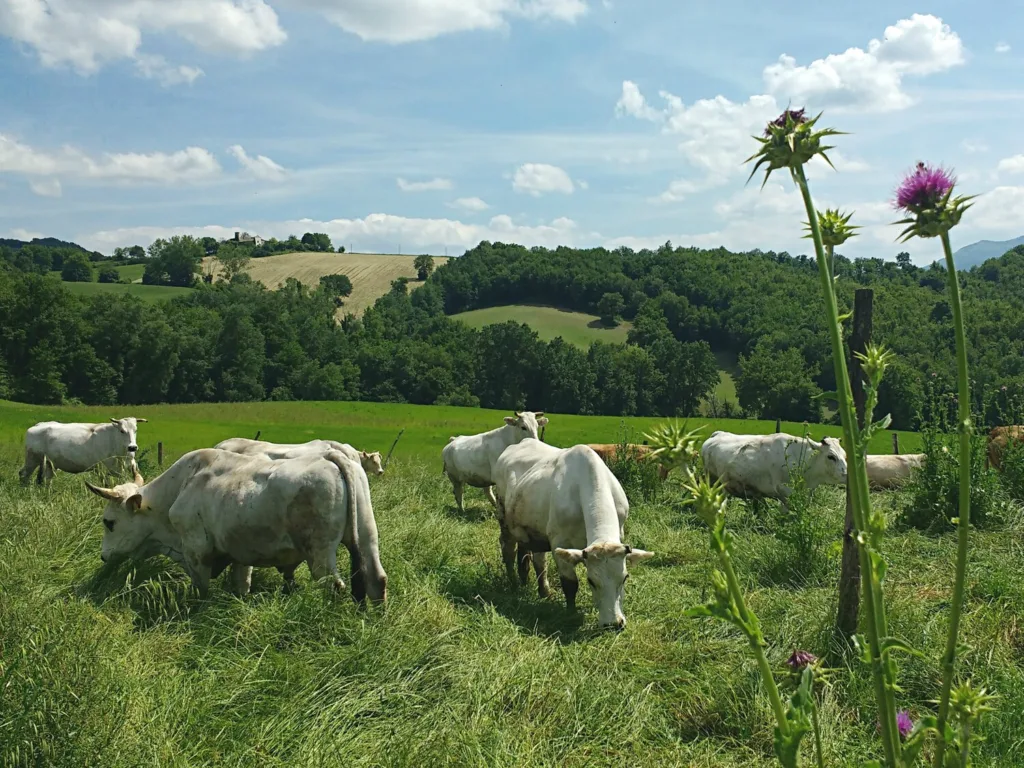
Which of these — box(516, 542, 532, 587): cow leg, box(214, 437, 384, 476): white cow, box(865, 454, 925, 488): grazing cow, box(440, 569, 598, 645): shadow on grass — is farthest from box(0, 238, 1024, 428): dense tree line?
box(214, 437, 384, 476): white cow

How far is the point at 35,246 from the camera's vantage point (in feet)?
430

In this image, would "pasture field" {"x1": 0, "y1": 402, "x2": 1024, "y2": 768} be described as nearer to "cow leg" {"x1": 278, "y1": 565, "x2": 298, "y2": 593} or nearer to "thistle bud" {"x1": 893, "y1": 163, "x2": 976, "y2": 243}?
"cow leg" {"x1": 278, "y1": 565, "x2": 298, "y2": 593}

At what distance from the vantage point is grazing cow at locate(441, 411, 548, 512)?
17344 millimetres

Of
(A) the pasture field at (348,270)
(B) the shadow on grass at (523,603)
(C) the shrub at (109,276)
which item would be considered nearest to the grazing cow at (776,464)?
(B) the shadow on grass at (523,603)

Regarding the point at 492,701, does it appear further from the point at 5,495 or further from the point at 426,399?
the point at 426,399

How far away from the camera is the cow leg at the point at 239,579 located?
347 inches

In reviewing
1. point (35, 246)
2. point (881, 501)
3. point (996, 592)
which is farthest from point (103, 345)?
point (35, 246)

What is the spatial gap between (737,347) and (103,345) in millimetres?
60322

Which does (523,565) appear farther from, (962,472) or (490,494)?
(962,472)

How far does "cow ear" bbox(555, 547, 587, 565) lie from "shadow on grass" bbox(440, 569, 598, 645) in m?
0.72

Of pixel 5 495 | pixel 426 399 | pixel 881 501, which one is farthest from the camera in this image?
pixel 426 399

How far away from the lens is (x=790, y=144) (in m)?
1.95

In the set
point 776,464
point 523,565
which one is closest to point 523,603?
point 523,565

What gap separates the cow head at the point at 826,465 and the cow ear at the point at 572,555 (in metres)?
7.70
